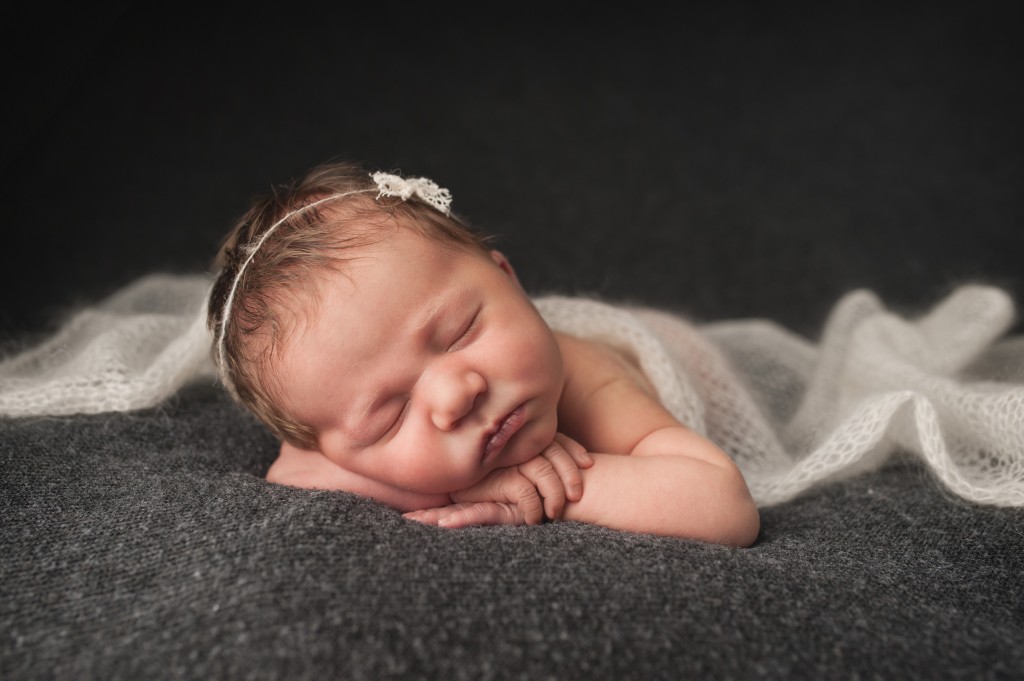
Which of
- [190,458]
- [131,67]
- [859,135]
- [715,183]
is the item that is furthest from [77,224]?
[859,135]

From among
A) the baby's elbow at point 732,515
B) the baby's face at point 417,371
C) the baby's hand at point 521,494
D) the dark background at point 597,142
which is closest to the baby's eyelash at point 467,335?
the baby's face at point 417,371

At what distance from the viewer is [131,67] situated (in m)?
1.89

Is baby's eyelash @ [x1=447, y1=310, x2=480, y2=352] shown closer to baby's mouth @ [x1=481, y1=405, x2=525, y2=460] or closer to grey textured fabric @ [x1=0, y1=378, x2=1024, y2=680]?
baby's mouth @ [x1=481, y1=405, x2=525, y2=460]

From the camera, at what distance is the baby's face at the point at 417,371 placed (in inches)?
37.9

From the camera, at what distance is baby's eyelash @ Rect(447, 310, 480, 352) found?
3.27 feet

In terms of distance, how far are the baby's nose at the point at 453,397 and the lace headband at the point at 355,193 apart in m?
0.28

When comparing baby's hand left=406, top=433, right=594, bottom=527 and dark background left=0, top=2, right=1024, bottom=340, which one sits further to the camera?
dark background left=0, top=2, right=1024, bottom=340

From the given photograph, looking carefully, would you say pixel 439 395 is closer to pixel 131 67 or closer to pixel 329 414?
pixel 329 414

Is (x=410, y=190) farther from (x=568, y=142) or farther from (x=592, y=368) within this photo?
(x=568, y=142)

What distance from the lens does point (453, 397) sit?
3.03ft

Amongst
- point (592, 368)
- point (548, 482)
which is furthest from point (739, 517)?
point (592, 368)

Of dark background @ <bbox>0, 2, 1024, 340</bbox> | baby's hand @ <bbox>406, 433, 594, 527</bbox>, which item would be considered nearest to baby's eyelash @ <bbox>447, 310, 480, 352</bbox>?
baby's hand @ <bbox>406, 433, 594, 527</bbox>

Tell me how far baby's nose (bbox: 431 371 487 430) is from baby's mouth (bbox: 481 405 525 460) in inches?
1.7

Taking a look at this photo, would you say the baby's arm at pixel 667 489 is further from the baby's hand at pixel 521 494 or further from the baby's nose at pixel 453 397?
the baby's nose at pixel 453 397
